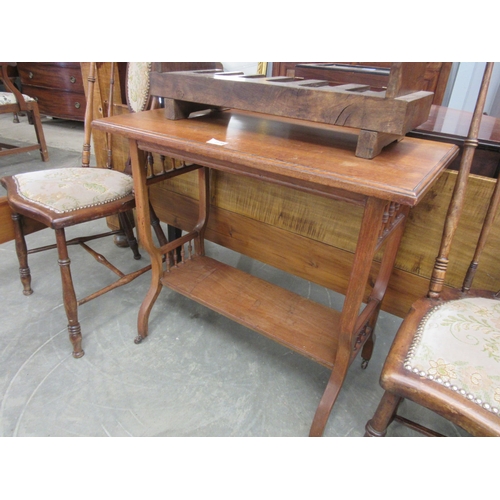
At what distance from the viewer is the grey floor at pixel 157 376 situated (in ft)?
3.86

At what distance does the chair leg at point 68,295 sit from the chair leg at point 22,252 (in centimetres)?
37

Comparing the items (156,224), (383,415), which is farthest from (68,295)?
(383,415)

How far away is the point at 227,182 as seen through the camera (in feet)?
5.17

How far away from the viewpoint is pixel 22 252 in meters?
1.61

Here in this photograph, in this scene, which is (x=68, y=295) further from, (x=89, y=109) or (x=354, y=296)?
(x=354, y=296)

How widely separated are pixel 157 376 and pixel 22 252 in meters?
0.84

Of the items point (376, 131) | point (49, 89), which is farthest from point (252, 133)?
point (49, 89)

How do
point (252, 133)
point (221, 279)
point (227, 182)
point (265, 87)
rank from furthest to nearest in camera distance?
point (227, 182) < point (221, 279) < point (252, 133) < point (265, 87)

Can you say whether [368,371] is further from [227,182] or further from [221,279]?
[227,182]

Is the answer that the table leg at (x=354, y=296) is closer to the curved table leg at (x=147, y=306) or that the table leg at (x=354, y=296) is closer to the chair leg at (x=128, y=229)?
the curved table leg at (x=147, y=306)

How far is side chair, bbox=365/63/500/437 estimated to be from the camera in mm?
695

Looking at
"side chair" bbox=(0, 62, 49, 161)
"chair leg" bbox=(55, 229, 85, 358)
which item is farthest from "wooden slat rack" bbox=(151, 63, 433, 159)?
"side chair" bbox=(0, 62, 49, 161)

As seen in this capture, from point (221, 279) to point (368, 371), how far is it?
665 millimetres

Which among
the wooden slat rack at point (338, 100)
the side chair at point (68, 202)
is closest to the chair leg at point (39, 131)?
the side chair at point (68, 202)
